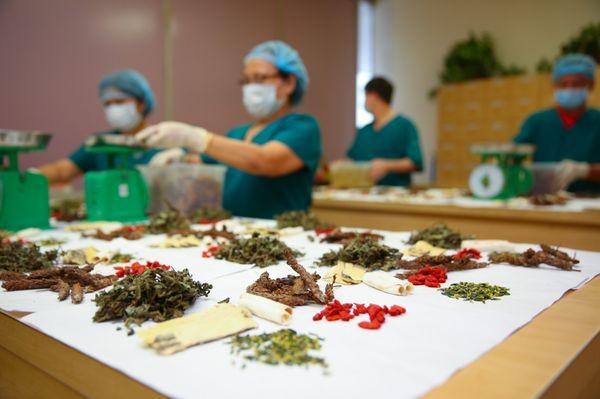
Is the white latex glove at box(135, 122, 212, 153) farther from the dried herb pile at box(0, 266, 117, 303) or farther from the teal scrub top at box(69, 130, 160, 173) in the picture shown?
the dried herb pile at box(0, 266, 117, 303)

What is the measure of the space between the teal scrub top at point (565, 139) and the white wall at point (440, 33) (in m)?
3.48

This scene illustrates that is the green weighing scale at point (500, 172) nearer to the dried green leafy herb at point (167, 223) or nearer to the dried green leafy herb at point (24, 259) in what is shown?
the dried green leafy herb at point (167, 223)

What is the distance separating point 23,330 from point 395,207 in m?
2.37

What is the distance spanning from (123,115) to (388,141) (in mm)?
2261

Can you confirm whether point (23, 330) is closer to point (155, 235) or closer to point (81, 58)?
point (155, 235)

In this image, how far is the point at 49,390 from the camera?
87 cm

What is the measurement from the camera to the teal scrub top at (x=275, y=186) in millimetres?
2582

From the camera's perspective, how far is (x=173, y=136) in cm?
231

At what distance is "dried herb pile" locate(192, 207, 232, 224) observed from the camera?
2180mm

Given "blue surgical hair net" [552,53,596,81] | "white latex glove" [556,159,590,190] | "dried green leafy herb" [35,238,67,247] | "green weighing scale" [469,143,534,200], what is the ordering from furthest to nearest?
1. "blue surgical hair net" [552,53,596,81]
2. "white latex glove" [556,159,590,190]
3. "green weighing scale" [469,143,534,200]
4. "dried green leafy herb" [35,238,67,247]

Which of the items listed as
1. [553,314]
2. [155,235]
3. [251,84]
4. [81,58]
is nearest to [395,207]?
[251,84]

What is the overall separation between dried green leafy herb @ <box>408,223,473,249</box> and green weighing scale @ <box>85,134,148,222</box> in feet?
4.26

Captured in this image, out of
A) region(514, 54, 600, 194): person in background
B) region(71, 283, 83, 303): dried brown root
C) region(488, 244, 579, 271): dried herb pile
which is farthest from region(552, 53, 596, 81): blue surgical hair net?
region(71, 283, 83, 303): dried brown root

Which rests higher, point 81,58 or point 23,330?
point 81,58
